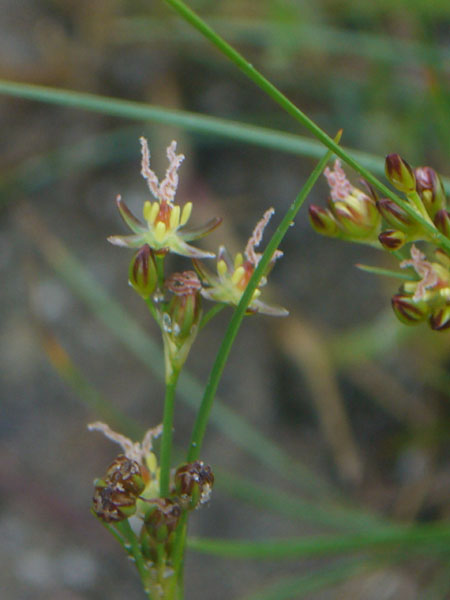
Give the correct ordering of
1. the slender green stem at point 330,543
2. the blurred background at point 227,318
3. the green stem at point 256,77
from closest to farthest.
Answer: the green stem at point 256,77 → the slender green stem at point 330,543 → the blurred background at point 227,318

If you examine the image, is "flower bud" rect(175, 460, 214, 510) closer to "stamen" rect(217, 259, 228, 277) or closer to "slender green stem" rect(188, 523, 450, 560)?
"stamen" rect(217, 259, 228, 277)

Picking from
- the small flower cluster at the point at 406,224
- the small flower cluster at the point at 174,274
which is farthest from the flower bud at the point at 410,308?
the small flower cluster at the point at 174,274

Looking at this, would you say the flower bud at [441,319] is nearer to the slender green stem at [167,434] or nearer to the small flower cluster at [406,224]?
the small flower cluster at [406,224]

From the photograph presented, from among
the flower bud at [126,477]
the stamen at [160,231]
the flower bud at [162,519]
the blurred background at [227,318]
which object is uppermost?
the blurred background at [227,318]

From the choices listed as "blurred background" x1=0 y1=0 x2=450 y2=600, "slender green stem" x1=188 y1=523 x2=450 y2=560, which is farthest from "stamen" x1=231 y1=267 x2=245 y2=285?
"blurred background" x1=0 y1=0 x2=450 y2=600

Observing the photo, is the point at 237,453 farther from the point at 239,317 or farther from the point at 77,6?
the point at 77,6

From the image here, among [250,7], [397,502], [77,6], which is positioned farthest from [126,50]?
[397,502]

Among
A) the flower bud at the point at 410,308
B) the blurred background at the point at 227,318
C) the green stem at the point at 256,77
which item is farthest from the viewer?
the blurred background at the point at 227,318
